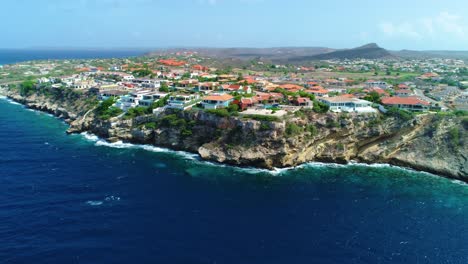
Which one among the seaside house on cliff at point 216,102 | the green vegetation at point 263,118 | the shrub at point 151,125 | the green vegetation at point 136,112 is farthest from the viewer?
the green vegetation at point 136,112

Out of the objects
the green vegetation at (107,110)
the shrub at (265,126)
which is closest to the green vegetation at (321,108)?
the shrub at (265,126)

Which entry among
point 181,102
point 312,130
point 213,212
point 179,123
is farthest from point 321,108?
point 213,212

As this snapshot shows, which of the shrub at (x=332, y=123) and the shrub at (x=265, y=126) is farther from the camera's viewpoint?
the shrub at (x=332, y=123)

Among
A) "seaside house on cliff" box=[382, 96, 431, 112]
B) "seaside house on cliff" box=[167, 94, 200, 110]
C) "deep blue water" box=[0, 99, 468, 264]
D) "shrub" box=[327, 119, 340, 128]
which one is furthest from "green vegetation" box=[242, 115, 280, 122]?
"seaside house on cliff" box=[382, 96, 431, 112]

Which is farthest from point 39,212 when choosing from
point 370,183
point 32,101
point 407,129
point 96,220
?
point 32,101

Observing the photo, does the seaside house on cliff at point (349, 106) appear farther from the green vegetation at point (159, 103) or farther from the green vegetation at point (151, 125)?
the green vegetation at point (151, 125)

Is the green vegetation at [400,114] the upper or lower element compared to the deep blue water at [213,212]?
upper

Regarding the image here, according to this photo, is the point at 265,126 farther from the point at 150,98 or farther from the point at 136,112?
the point at 150,98

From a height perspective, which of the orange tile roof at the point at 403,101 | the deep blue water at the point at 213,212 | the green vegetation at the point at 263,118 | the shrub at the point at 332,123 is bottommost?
the deep blue water at the point at 213,212
